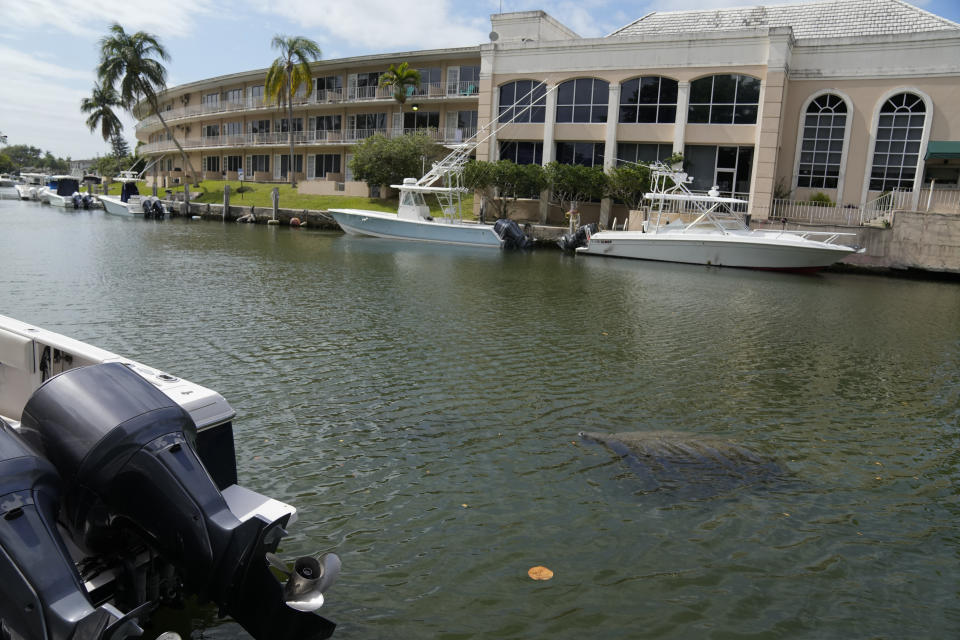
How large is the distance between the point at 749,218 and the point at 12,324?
104 feet

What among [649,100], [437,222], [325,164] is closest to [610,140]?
[649,100]

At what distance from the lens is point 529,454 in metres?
6.65

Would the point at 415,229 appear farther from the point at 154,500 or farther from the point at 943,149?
the point at 154,500

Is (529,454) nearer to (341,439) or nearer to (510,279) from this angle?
(341,439)

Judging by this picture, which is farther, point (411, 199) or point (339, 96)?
point (339, 96)

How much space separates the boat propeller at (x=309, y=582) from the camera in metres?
3.60

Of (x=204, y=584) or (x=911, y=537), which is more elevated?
(x=204, y=584)

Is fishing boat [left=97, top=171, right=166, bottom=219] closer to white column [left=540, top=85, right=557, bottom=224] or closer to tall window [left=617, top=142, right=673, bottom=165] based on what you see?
white column [left=540, top=85, right=557, bottom=224]

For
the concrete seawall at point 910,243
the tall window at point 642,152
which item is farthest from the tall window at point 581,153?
the concrete seawall at point 910,243

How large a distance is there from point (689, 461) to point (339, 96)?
166 ft

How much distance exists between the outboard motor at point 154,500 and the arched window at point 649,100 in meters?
34.8

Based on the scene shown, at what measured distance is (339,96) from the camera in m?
51.6

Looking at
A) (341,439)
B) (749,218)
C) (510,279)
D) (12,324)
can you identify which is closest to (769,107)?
(749,218)

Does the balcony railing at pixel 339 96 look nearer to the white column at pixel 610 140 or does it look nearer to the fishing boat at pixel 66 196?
the fishing boat at pixel 66 196
